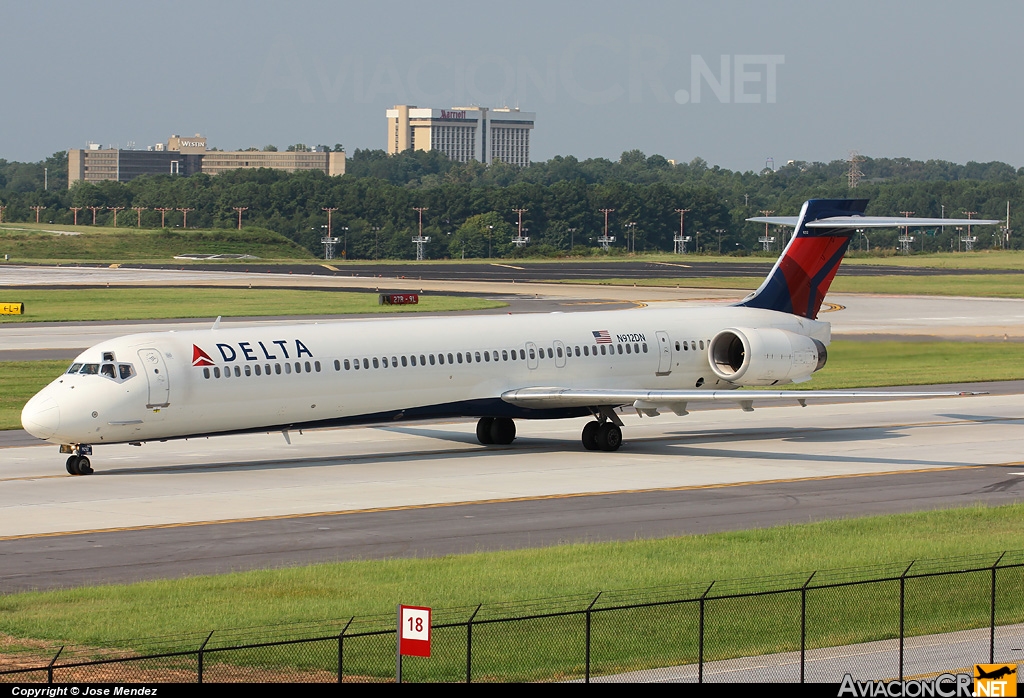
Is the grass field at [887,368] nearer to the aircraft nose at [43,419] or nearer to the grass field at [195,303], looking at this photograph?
the aircraft nose at [43,419]

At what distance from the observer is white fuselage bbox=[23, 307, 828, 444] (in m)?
34.1

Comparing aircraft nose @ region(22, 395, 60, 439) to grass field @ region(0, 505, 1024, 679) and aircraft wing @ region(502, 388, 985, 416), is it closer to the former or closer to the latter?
grass field @ region(0, 505, 1024, 679)

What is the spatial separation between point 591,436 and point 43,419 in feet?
49.0

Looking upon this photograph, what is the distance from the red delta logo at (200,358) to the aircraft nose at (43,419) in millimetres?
3358

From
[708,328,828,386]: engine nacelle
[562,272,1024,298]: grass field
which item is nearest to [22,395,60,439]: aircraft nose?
[708,328,828,386]: engine nacelle

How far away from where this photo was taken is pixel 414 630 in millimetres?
15492

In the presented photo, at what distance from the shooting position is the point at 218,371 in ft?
115

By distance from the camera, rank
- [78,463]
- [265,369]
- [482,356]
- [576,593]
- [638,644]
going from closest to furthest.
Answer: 1. [638,644]
2. [576,593]
3. [78,463]
4. [265,369]
5. [482,356]

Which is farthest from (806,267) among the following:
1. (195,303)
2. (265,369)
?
(195,303)

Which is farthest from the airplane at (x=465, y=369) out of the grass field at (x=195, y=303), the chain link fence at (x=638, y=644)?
the grass field at (x=195, y=303)

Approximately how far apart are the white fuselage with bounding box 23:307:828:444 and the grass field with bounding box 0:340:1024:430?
1167cm

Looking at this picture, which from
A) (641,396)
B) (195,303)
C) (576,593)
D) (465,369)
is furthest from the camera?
(195,303)

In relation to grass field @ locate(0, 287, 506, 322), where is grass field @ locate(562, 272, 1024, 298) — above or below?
above

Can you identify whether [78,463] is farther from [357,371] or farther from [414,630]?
[414,630]
